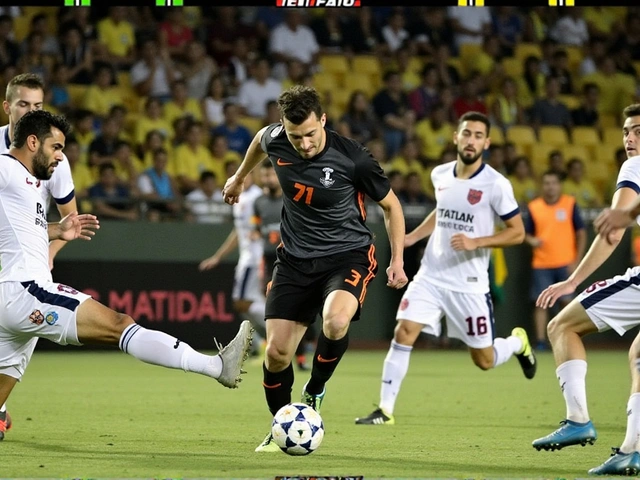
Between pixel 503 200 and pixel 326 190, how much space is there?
255 cm

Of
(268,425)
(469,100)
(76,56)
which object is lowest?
(268,425)

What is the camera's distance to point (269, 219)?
12781 mm

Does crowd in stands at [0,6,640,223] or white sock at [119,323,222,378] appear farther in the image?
crowd in stands at [0,6,640,223]

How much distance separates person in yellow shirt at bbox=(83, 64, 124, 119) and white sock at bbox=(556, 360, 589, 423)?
1090 cm

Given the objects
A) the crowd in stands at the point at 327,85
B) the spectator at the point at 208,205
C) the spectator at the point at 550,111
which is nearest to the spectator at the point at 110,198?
the crowd in stands at the point at 327,85

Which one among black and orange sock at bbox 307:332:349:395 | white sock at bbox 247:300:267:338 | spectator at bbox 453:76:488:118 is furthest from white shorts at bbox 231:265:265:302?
black and orange sock at bbox 307:332:349:395

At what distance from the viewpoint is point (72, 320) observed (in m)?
6.34

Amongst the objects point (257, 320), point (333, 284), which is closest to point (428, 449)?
point (333, 284)

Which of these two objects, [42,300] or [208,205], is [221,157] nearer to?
[208,205]

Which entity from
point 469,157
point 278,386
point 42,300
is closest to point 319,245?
point 278,386

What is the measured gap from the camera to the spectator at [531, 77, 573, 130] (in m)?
19.5

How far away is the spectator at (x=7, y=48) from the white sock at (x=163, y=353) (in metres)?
10.3

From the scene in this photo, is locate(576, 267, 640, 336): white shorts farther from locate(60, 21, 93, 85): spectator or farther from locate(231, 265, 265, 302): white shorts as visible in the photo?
locate(60, 21, 93, 85): spectator

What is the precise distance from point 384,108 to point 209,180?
153 inches
